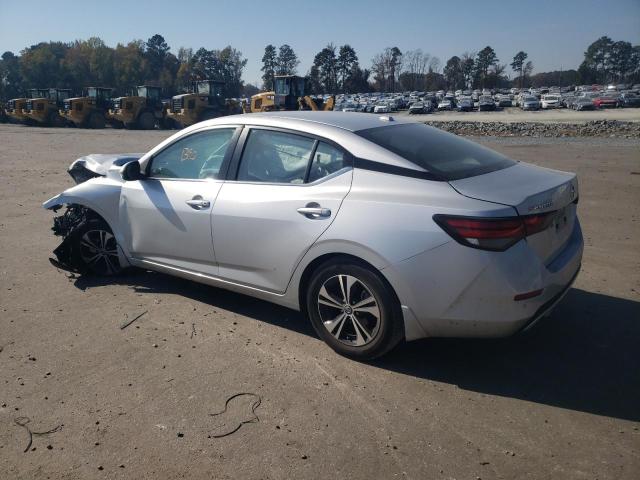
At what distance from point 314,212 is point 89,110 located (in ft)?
127

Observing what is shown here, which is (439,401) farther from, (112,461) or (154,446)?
(112,461)

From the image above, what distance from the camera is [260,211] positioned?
3805 mm

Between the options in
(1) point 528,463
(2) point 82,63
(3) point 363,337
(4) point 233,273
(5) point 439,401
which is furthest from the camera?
(2) point 82,63

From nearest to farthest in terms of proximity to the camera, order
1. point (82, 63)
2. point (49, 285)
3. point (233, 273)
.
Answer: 1. point (233, 273)
2. point (49, 285)
3. point (82, 63)

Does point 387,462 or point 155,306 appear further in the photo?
point 155,306

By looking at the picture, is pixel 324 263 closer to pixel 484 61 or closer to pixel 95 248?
pixel 95 248

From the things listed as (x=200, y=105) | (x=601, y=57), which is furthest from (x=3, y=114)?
(x=601, y=57)

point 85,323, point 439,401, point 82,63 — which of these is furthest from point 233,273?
point 82,63

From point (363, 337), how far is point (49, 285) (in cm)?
339

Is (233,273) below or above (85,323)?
above

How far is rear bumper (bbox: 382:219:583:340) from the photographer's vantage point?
2.99 metres

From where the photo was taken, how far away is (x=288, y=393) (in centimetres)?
321

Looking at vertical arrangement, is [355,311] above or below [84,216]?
below

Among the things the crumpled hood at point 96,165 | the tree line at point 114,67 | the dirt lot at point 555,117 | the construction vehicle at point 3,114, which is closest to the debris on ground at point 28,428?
the crumpled hood at point 96,165
